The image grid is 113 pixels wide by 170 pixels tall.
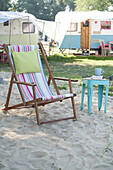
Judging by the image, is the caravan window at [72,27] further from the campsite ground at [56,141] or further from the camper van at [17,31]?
the campsite ground at [56,141]

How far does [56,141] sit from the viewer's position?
2922 millimetres

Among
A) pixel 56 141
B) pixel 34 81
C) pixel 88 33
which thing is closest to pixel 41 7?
pixel 88 33

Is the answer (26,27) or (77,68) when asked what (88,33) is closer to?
(26,27)

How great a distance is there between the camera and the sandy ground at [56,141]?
242 cm

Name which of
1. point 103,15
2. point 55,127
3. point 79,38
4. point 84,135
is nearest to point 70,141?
point 84,135

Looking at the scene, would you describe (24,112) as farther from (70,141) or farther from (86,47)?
(86,47)

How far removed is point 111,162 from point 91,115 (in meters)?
1.45

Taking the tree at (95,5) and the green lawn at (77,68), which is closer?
the green lawn at (77,68)

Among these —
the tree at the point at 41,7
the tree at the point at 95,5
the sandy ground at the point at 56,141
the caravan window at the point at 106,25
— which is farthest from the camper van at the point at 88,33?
the tree at the point at 41,7

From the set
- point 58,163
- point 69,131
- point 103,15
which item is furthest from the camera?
point 103,15

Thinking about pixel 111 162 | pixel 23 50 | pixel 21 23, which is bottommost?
pixel 111 162

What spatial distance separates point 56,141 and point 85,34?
462 inches

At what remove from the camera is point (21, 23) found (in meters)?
12.9

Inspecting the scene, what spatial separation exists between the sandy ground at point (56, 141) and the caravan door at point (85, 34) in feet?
34.2
